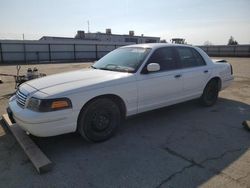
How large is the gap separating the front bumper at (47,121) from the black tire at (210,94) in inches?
141

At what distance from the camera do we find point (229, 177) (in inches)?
113

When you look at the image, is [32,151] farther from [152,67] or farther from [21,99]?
[152,67]

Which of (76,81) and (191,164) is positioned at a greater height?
(76,81)

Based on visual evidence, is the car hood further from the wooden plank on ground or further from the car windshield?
→ the wooden plank on ground

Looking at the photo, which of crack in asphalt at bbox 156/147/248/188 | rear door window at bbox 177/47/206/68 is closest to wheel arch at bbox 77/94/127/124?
crack in asphalt at bbox 156/147/248/188

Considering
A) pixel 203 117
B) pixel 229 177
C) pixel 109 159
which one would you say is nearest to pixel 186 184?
pixel 229 177

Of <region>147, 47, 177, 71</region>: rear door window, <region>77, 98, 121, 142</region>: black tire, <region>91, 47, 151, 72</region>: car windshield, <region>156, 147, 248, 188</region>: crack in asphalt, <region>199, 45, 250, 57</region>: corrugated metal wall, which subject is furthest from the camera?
<region>199, 45, 250, 57</region>: corrugated metal wall

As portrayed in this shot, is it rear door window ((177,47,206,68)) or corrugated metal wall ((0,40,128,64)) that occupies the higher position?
corrugated metal wall ((0,40,128,64))

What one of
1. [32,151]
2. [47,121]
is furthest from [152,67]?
[32,151]

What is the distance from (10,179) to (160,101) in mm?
2876

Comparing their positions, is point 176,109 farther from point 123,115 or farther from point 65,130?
point 65,130

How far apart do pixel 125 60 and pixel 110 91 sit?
41.0 inches

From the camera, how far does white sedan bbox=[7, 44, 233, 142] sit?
3338 millimetres

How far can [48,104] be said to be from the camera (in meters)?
3.26
